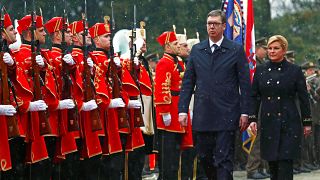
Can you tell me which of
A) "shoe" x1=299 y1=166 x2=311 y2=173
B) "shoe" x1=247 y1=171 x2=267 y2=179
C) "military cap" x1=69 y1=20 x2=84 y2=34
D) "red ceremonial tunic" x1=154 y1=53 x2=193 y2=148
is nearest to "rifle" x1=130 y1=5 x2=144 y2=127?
"military cap" x1=69 y1=20 x2=84 y2=34

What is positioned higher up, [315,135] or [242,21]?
[242,21]

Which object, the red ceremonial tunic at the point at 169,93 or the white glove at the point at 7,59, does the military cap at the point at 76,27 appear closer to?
the red ceremonial tunic at the point at 169,93

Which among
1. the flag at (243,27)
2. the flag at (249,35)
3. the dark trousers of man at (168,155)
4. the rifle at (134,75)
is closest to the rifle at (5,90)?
the rifle at (134,75)

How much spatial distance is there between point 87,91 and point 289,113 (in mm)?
2265

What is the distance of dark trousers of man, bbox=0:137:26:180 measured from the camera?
10.5m

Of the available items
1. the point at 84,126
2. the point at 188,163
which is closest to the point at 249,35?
the point at 188,163

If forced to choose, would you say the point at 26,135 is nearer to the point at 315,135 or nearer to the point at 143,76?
the point at 143,76

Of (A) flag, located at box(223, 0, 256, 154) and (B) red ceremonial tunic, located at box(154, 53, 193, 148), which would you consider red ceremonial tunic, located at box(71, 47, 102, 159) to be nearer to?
(B) red ceremonial tunic, located at box(154, 53, 193, 148)

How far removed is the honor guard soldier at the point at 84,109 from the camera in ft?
37.8

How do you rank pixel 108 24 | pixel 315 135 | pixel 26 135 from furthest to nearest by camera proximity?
pixel 315 135 → pixel 108 24 → pixel 26 135

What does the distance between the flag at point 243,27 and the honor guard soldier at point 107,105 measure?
7.27 feet

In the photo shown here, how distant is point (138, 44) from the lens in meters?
13.9

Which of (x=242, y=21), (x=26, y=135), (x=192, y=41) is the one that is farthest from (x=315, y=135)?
(x=26, y=135)

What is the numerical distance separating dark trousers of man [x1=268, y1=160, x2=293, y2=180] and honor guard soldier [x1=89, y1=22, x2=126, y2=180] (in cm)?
199
